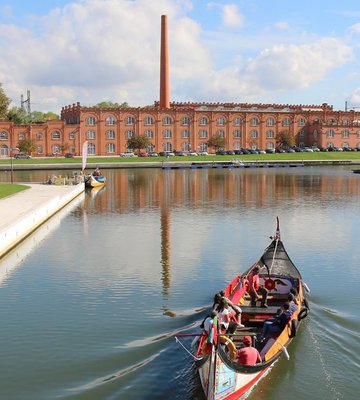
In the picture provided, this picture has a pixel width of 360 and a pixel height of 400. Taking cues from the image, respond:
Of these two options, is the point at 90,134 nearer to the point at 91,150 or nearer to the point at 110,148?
the point at 91,150

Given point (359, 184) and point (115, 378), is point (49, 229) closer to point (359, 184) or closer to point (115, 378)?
point (115, 378)

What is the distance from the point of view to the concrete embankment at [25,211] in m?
31.5

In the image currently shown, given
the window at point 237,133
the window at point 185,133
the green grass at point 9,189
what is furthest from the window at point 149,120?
the green grass at point 9,189

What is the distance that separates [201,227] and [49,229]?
10.3 meters

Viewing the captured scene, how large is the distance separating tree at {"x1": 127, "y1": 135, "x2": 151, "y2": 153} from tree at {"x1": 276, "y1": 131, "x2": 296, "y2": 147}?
33.3 m

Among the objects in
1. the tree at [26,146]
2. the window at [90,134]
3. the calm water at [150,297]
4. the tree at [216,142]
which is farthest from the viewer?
the tree at [216,142]

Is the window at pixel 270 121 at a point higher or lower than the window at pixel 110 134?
higher

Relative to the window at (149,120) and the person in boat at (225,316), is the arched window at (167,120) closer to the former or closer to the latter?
the window at (149,120)

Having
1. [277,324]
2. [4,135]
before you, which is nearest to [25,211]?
[277,324]

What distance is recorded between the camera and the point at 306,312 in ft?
63.5

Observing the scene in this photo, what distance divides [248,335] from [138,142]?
366ft

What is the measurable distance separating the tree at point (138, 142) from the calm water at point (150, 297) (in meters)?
75.2

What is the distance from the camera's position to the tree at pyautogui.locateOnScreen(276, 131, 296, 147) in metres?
139

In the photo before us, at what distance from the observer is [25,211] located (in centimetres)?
3909
